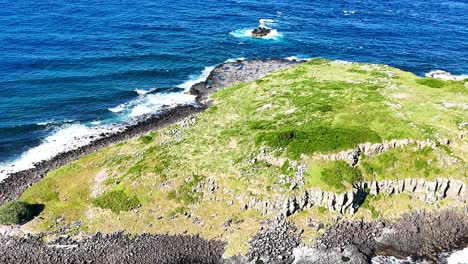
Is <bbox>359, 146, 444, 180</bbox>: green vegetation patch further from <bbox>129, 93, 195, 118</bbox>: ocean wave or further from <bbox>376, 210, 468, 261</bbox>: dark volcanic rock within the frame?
<bbox>129, 93, 195, 118</bbox>: ocean wave

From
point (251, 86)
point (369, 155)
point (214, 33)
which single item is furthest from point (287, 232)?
point (214, 33)

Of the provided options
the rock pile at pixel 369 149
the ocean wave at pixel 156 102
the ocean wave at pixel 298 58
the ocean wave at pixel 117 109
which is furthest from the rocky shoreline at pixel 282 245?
the ocean wave at pixel 298 58

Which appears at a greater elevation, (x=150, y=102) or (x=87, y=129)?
(x=150, y=102)

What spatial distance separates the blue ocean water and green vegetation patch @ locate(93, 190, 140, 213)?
21.5 metres

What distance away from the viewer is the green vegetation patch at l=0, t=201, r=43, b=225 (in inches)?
2148

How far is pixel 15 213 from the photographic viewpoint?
179 ft

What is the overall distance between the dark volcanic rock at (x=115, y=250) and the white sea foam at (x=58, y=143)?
779 inches

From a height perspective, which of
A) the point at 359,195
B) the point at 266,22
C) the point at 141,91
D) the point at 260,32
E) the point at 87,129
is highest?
the point at 266,22

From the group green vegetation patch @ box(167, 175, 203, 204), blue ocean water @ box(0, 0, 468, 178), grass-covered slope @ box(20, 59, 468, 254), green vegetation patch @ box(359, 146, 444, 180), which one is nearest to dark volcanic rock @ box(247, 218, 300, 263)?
grass-covered slope @ box(20, 59, 468, 254)

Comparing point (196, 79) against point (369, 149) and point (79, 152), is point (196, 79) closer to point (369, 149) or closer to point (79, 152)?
point (79, 152)

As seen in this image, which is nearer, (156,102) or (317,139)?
(317,139)

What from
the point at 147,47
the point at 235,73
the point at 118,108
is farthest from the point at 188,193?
the point at 147,47

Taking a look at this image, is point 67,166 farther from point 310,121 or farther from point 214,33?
point 214,33

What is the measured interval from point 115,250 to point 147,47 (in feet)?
242
